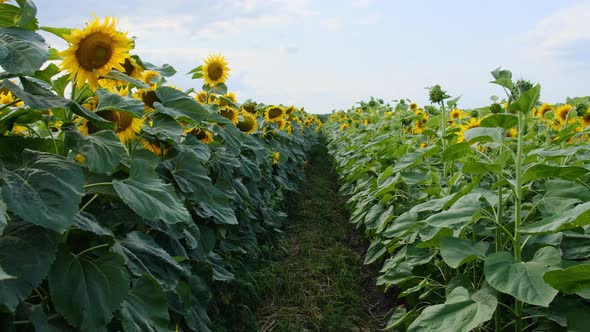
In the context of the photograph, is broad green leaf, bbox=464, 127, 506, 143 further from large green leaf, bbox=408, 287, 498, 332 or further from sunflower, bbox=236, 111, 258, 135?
sunflower, bbox=236, 111, 258, 135

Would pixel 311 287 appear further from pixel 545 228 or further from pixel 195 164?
pixel 545 228

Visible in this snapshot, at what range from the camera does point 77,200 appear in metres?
1.25

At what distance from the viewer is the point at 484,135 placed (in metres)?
1.94

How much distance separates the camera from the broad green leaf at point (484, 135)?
6.38 feet

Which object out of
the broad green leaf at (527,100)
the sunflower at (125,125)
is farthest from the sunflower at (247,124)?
the broad green leaf at (527,100)

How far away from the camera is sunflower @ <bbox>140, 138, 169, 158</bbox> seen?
2.41 metres

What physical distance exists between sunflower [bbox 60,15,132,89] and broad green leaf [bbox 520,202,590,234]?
5.06 ft

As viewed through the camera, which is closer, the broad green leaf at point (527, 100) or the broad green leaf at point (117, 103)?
the broad green leaf at point (117, 103)

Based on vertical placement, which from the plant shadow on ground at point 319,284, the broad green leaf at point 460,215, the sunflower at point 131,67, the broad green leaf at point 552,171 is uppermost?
the sunflower at point 131,67

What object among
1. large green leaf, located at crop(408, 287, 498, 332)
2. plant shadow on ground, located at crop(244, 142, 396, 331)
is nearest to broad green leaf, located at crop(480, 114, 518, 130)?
large green leaf, located at crop(408, 287, 498, 332)

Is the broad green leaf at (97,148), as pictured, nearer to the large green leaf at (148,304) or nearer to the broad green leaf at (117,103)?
the broad green leaf at (117,103)

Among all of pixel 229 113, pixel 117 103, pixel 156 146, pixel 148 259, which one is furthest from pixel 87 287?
pixel 229 113

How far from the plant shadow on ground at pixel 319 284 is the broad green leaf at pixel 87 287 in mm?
2337

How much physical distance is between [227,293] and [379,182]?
1.29m
